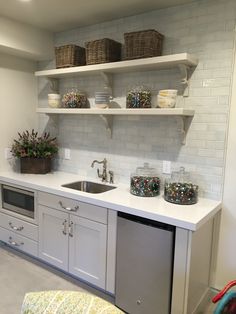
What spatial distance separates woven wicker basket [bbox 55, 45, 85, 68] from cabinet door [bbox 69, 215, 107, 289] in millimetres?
1558

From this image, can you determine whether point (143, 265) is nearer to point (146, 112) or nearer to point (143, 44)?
point (146, 112)

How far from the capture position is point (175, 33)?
243cm

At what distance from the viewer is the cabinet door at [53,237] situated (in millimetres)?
2553

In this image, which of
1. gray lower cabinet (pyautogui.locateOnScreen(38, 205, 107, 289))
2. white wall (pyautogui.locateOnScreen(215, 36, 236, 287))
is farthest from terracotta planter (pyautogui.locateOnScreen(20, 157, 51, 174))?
white wall (pyautogui.locateOnScreen(215, 36, 236, 287))

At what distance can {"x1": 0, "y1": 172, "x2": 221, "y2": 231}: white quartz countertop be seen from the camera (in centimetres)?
189

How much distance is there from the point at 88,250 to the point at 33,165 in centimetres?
128

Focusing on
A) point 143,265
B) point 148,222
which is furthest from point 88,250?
point 148,222

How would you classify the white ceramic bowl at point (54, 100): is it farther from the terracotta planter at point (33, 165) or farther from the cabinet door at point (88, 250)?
the cabinet door at point (88, 250)

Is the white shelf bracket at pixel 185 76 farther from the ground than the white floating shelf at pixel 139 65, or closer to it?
closer to it

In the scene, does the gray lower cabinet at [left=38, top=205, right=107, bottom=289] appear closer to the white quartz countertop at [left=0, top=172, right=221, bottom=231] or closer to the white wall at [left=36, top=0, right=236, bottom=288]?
the white quartz countertop at [left=0, top=172, right=221, bottom=231]

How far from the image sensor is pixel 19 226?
9.61 feet

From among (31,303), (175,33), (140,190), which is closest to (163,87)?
(175,33)

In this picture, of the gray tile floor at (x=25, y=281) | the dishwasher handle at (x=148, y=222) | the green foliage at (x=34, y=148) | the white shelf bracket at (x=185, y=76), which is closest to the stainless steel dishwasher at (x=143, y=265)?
the dishwasher handle at (x=148, y=222)

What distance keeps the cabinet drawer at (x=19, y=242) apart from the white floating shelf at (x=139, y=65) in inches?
70.1
